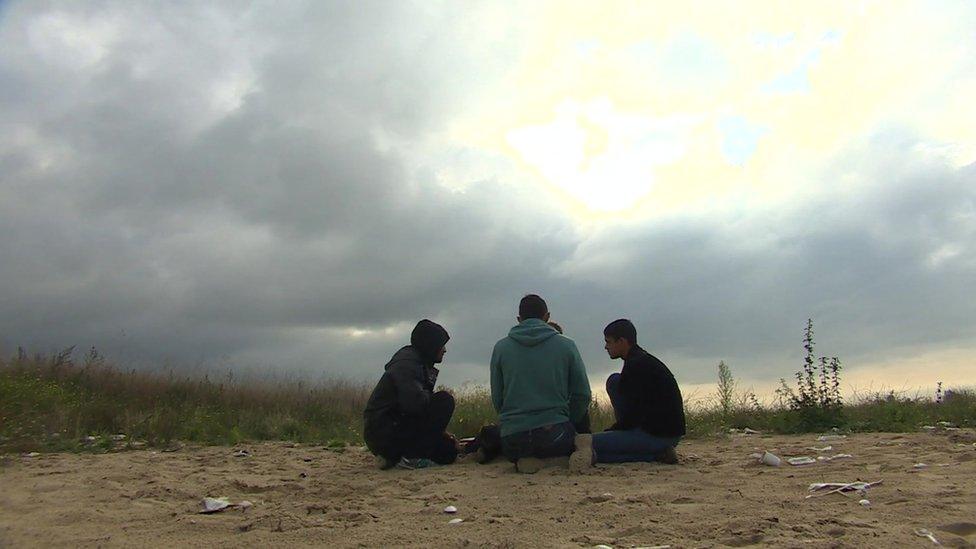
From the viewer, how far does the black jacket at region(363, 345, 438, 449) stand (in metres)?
6.35

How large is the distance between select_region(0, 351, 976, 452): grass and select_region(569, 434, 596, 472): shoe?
3405mm

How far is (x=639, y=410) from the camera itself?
20.2 ft

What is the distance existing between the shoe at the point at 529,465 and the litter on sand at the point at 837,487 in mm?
2179

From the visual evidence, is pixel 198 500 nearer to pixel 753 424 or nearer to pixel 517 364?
pixel 517 364

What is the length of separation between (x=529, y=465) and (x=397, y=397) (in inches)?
57.2

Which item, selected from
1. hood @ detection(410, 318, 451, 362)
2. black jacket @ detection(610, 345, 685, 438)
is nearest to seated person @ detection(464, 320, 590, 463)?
black jacket @ detection(610, 345, 685, 438)

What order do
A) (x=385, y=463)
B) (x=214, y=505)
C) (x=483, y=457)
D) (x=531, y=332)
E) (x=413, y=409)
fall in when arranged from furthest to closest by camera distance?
(x=483, y=457)
(x=385, y=463)
(x=413, y=409)
(x=531, y=332)
(x=214, y=505)

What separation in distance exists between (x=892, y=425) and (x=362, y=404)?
30.9ft

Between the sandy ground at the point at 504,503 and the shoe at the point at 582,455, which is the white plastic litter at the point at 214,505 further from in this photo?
the shoe at the point at 582,455

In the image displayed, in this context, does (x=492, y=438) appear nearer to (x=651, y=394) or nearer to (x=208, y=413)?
(x=651, y=394)

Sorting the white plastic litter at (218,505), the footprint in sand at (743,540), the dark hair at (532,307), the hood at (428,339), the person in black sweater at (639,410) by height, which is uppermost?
the dark hair at (532,307)

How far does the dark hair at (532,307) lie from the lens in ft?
20.8

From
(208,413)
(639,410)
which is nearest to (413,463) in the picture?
(639,410)

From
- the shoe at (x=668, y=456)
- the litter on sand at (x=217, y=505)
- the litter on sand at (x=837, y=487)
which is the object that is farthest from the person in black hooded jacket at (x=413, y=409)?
the litter on sand at (x=837, y=487)
